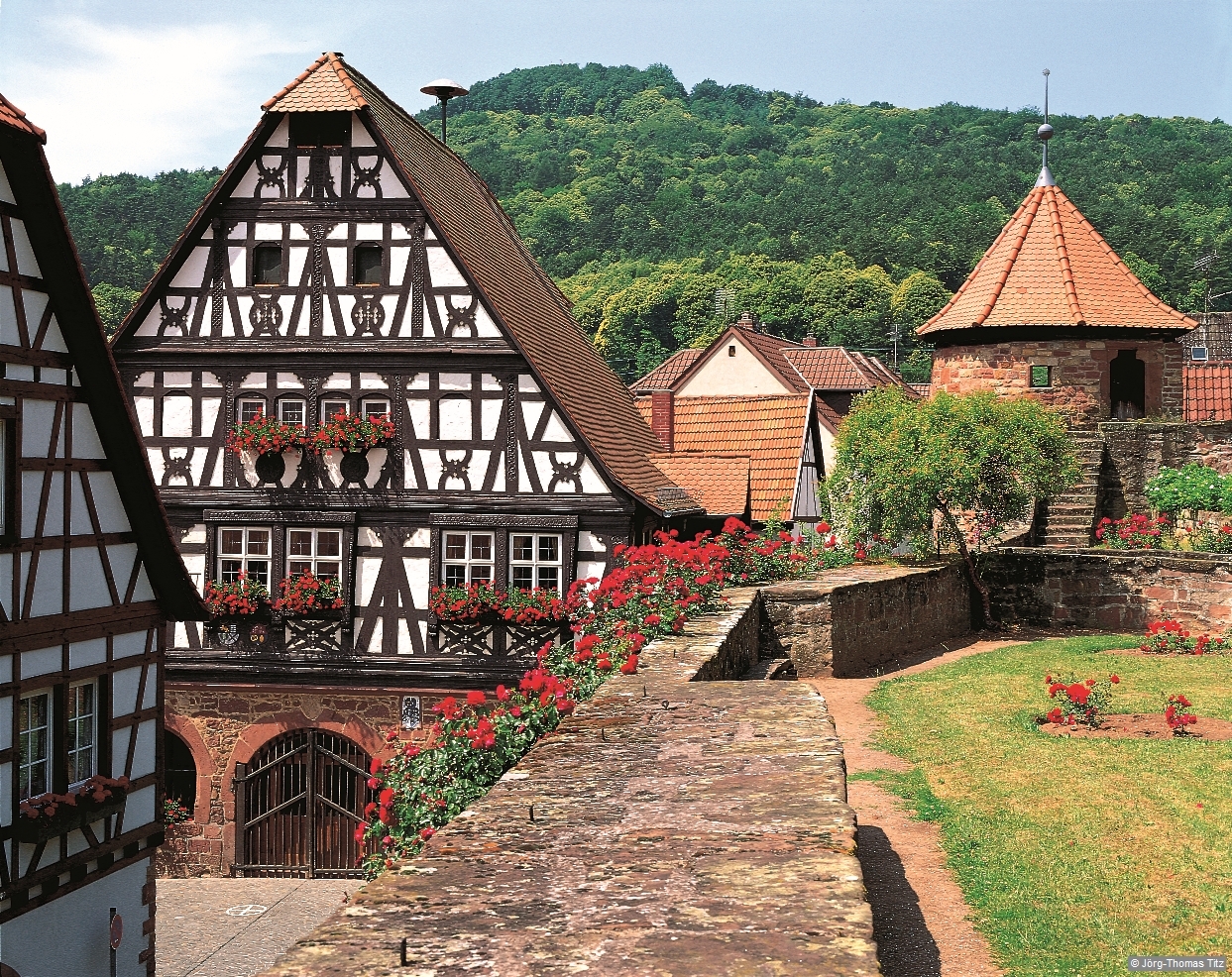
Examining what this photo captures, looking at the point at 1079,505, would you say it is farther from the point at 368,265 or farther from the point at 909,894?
the point at 909,894

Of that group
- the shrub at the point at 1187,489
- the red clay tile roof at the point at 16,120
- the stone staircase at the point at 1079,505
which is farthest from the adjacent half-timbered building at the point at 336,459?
the shrub at the point at 1187,489

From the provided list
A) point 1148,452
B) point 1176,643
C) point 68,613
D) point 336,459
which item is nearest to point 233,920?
point 336,459

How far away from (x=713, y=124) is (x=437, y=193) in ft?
368

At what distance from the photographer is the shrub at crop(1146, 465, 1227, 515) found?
23875 mm

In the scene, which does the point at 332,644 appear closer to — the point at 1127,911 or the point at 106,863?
the point at 106,863

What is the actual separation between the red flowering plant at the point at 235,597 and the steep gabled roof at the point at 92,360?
5.75 metres

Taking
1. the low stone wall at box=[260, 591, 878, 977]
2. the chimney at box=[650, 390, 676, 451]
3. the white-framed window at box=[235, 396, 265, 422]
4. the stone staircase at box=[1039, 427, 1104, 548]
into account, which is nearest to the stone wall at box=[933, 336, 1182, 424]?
the stone staircase at box=[1039, 427, 1104, 548]

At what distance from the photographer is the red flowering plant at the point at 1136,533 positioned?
71.9 feet

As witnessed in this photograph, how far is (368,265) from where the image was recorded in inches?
762

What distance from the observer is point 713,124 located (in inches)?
5027

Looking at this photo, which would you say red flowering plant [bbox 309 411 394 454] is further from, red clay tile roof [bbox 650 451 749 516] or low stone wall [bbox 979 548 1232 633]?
low stone wall [bbox 979 548 1232 633]

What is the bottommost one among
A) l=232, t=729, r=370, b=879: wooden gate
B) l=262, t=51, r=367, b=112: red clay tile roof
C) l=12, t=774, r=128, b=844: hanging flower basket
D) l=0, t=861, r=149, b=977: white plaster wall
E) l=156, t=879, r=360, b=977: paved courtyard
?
l=156, t=879, r=360, b=977: paved courtyard

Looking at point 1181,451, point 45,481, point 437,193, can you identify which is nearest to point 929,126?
point 1181,451

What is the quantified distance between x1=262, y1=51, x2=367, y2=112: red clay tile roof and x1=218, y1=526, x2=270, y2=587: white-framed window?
6282mm
